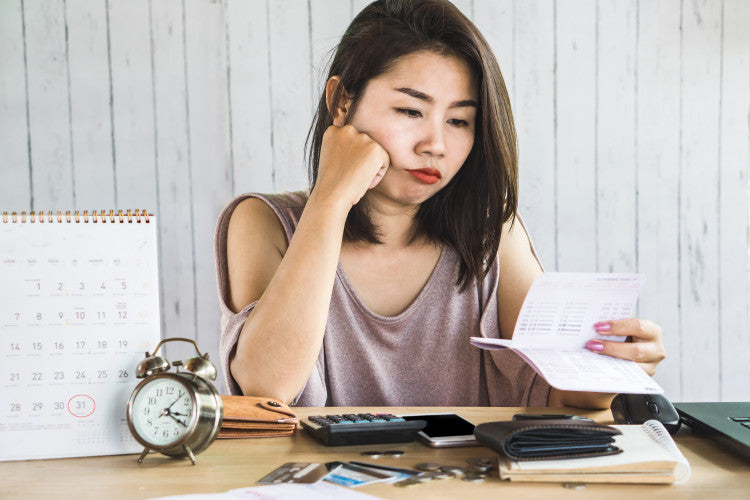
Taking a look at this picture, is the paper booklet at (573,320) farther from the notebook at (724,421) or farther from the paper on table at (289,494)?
the paper on table at (289,494)

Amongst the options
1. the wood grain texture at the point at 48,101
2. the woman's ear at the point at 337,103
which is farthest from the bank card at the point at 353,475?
the wood grain texture at the point at 48,101

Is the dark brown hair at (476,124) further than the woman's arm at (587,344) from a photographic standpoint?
Yes

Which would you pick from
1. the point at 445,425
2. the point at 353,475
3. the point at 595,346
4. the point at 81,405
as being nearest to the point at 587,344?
the point at 595,346

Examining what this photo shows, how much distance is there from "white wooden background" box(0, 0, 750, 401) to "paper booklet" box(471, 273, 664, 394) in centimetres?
161

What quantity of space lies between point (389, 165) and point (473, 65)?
0.26 metres

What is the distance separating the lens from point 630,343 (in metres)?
1.11

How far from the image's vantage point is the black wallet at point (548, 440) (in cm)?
79

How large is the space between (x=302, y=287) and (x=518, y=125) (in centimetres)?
173

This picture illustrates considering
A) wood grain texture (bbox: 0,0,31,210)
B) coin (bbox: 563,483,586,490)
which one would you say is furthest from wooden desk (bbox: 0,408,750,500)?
wood grain texture (bbox: 0,0,31,210)

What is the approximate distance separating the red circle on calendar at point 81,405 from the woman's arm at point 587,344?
740 mm

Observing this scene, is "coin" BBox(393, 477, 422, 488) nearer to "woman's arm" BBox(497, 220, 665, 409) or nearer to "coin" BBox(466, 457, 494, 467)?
"coin" BBox(466, 457, 494, 467)

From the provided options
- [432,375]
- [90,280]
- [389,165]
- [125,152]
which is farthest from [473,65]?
[125,152]

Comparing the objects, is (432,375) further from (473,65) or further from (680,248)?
(680,248)

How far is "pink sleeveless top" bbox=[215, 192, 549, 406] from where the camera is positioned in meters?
1.46
